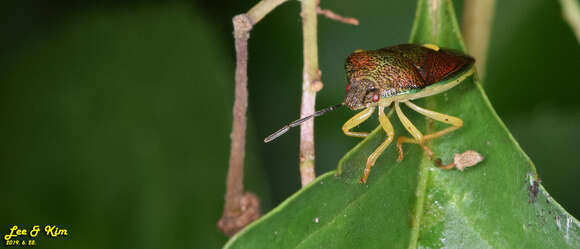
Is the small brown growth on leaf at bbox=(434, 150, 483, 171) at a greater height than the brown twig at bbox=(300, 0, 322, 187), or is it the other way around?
the brown twig at bbox=(300, 0, 322, 187)

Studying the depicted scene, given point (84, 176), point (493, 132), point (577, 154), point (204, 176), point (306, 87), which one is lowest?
point (577, 154)

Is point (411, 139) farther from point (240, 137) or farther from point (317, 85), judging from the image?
point (240, 137)

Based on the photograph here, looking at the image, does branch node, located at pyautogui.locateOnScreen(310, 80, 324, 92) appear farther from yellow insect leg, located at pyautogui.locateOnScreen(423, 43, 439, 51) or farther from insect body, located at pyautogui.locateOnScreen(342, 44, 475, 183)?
yellow insect leg, located at pyautogui.locateOnScreen(423, 43, 439, 51)

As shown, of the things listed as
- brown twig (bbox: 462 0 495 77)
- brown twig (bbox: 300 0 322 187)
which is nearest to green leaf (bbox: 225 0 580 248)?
brown twig (bbox: 300 0 322 187)

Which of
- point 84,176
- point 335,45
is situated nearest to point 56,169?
point 84,176

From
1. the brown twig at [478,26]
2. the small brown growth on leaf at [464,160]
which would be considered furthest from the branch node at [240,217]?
the brown twig at [478,26]

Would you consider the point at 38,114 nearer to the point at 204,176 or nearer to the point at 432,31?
the point at 204,176

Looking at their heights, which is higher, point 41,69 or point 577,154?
point 41,69
